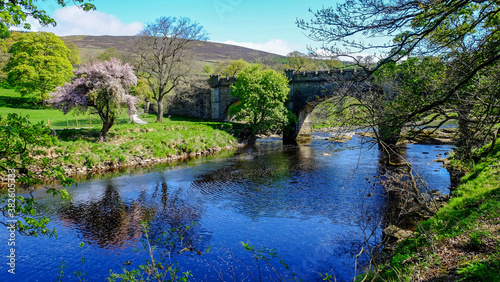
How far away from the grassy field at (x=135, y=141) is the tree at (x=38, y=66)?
496cm

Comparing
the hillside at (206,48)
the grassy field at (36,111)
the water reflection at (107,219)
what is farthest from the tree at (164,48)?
the hillside at (206,48)

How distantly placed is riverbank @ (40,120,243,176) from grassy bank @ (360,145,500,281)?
16.9 meters

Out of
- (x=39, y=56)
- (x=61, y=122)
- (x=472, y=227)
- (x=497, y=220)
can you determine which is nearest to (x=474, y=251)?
(x=472, y=227)

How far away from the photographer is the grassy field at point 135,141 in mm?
21750

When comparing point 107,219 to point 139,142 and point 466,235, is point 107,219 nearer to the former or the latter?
point 466,235

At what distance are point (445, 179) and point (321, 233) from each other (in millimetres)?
10141

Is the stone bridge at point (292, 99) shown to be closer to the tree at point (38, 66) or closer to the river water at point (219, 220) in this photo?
the river water at point (219, 220)

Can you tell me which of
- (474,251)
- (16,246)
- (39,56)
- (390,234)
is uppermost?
(39,56)

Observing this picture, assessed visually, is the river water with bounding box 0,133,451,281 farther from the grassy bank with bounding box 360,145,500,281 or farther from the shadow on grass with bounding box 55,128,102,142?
the shadow on grass with bounding box 55,128,102,142

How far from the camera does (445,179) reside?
17.2 m

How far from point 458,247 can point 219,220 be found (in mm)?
8083

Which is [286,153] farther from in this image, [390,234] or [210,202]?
[390,234]

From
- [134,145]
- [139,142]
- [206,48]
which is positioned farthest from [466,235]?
[206,48]

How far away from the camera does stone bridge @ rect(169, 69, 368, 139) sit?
36312 mm
